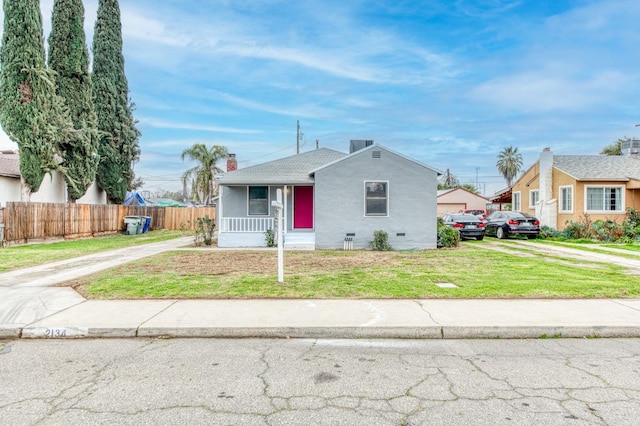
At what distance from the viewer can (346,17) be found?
52.1 ft

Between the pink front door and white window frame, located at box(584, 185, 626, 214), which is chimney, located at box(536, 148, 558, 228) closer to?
white window frame, located at box(584, 185, 626, 214)

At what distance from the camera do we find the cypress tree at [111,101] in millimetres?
26594

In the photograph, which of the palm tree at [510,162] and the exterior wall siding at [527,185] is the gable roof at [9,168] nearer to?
the exterior wall siding at [527,185]

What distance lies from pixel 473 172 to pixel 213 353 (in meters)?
75.7

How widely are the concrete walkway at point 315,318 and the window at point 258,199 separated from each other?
10.6m

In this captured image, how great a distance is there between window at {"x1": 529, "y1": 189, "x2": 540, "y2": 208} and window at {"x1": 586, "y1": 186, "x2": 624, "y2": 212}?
3.19m

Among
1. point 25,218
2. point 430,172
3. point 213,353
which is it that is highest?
point 430,172

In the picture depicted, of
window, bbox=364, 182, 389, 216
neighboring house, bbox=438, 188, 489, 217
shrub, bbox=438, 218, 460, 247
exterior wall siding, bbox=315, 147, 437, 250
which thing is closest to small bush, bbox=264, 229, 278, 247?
exterior wall siding, bbox=315, 147, 437, 250

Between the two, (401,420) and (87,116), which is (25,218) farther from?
(401,420)

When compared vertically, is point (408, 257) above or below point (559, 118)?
below

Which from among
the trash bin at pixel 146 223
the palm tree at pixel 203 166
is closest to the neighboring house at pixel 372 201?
the trash bin at pixel 146 223

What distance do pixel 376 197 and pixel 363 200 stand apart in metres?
0.54

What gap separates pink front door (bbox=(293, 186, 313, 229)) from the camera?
57.6ft

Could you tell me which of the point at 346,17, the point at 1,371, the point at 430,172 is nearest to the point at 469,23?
the point at 346,17
